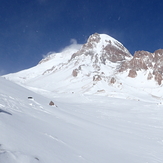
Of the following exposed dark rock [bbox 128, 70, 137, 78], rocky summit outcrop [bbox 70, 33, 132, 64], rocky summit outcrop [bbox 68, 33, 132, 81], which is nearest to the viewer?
exposed dark rock [bbox 128, 70, 137, 78]

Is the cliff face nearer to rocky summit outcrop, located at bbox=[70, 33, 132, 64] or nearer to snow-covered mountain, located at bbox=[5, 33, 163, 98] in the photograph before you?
snow-covered mountain, located at bbox=[5, 33, 163, 98]

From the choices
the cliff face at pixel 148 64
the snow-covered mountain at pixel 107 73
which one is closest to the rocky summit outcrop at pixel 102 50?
the snow-covered mountain at pixel 107 73

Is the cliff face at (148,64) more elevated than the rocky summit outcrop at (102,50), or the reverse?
the rocky summit outcrop at (102,50)

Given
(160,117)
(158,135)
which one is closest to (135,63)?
(160,117)

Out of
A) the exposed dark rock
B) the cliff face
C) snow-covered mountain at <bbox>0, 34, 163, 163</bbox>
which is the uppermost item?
the cliff face

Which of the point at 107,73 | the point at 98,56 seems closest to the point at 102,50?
the point at 98,56

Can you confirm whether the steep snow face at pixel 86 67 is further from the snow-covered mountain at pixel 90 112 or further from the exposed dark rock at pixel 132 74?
the exposed dark rock at pixel 132 74

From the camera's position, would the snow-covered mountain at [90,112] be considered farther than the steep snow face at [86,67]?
No

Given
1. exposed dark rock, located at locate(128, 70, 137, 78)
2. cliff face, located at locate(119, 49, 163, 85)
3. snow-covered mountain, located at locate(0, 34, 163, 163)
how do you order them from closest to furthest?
snow-covered mountain, located at locate(0, 34, 163, 163), cliff face, located at locate(119, 49, 163, 85), exposed dark rock, located at locate(128, 70, 137, 78)

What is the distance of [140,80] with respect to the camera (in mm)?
62000

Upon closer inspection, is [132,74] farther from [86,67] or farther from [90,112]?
[90,112]

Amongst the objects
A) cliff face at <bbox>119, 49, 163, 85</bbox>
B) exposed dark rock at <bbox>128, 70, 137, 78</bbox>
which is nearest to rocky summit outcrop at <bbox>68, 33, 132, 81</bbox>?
cliff face at <bbox>119, 49, 163, 85</bbox>

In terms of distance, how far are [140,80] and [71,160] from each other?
61.5 m

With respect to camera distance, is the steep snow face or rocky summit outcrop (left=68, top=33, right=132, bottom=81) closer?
the steep snow face
